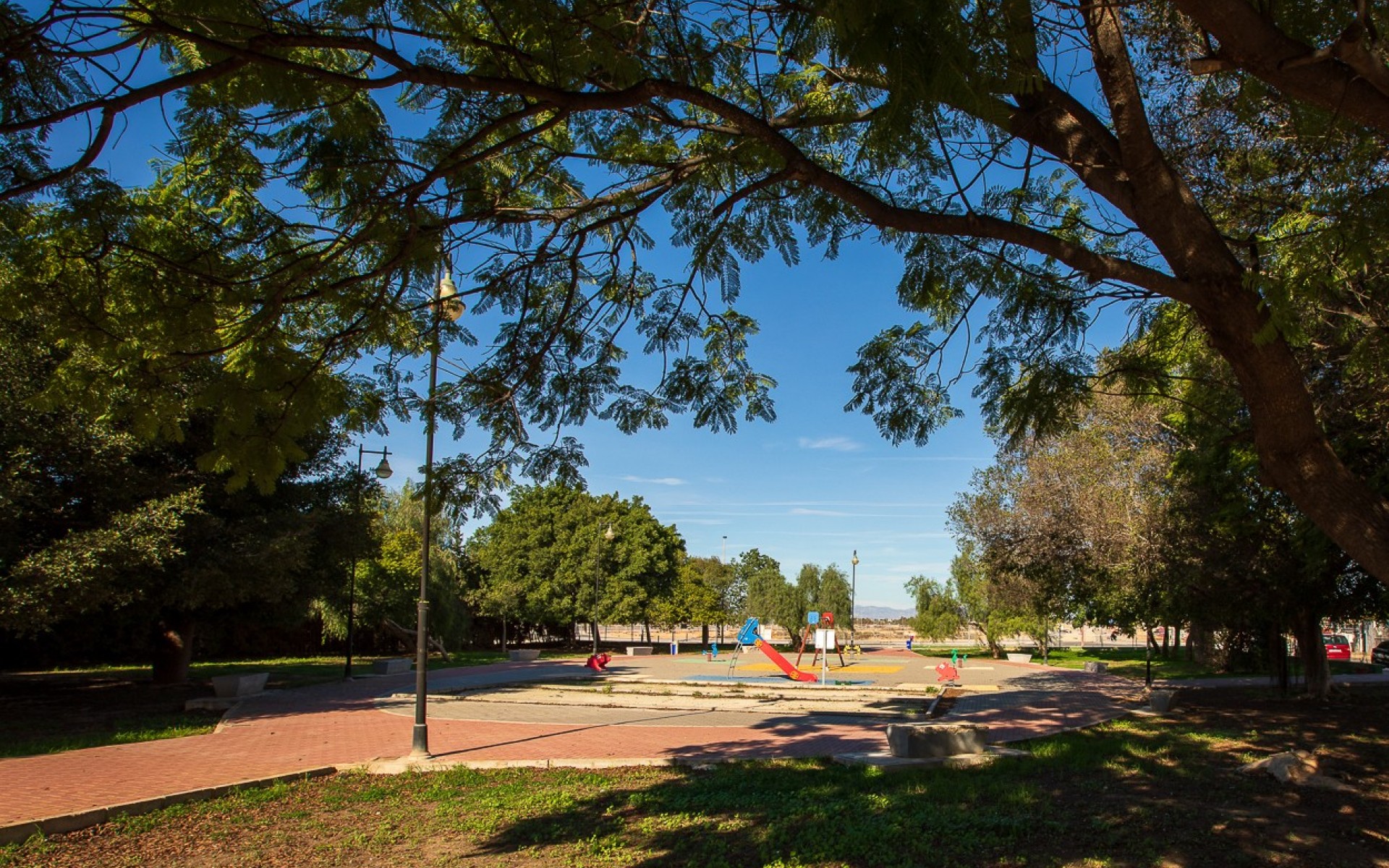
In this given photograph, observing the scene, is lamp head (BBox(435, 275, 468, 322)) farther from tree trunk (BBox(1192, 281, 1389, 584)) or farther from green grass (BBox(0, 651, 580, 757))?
green grass (BBox(0, 651, 580, 757))

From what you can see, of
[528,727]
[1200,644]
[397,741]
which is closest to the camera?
[397,741]

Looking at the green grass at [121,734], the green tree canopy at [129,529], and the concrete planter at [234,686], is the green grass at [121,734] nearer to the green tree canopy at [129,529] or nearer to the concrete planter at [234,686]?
the green tree canopy at [129,529]

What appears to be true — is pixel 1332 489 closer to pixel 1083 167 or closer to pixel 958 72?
pixel 1083 167

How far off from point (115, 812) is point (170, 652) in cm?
1630

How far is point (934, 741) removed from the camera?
9672 millimetres

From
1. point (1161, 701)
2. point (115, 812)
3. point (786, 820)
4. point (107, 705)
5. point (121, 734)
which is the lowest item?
point (107, 705)

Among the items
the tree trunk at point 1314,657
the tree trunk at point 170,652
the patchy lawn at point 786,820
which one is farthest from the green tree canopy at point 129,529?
the tree trunk at point 1314,657

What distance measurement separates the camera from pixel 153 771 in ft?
32.1

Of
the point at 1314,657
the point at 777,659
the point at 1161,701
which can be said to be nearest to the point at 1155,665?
the point at 1314,657

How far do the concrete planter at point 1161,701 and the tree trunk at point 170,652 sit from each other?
22193 mm

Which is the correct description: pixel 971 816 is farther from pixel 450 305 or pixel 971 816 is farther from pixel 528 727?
pixel 528 727

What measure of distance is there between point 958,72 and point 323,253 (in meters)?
4.38

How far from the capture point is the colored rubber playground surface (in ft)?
30.1

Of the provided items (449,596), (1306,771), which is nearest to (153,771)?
(1306,771)
